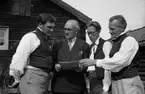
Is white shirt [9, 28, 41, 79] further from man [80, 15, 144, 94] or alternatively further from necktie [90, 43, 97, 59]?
necktie [90, 43, 97, 59]

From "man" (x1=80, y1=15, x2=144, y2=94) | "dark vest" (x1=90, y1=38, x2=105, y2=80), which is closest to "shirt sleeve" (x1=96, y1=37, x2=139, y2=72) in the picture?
"man" (x1=80, y1=15, x2=144, y2=94)

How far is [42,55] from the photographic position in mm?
3709

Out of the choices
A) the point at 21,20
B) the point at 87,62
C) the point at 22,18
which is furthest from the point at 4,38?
the point at 87,62

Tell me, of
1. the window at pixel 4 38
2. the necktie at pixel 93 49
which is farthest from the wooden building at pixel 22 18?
the necktie at pixel 93 49

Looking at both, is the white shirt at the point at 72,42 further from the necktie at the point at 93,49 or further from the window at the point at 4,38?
the window at the point at 4,38

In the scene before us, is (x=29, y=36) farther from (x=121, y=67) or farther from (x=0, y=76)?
(x=0, y=76)

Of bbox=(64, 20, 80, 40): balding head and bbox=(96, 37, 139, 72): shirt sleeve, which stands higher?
bbox=(64, 20, 80, 40): balding head

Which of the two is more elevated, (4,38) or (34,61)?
(34,61)

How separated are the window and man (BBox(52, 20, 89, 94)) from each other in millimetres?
9134

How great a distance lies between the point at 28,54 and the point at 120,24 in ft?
3.91

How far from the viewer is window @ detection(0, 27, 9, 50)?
12.8 meters

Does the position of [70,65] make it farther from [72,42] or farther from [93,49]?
[93,49]

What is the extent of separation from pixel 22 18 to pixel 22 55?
10.0 meters

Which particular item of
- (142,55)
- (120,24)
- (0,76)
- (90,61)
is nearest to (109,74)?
(90,61)
